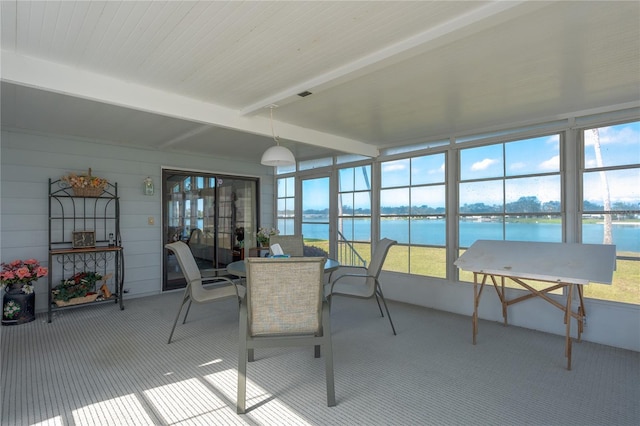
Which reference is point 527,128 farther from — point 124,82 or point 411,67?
point 124,82

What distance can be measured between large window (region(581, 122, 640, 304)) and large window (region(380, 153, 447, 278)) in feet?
5.32

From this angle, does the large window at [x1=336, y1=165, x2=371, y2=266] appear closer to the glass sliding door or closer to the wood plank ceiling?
the wood plank ceiling

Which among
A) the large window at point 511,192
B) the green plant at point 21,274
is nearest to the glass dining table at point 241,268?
the large window at point 511,192

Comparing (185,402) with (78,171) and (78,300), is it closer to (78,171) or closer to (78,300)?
(78,300)

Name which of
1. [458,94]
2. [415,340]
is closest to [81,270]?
[415,340]

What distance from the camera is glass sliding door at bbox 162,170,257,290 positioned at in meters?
5.82

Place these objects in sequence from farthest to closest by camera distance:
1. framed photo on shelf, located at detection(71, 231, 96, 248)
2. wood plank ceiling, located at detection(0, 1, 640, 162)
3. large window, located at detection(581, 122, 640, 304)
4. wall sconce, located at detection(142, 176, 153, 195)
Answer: wall sconce, located at detection(142, 176, 153, 195)
framed photo on shelf, located at detection(71, 231, 96, 248)
large window, located at detection(581, 122, 640, 304)
wood plank ceiling, located at detection(0, 1, 640, 162)

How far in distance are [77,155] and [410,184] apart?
5025 millimetres

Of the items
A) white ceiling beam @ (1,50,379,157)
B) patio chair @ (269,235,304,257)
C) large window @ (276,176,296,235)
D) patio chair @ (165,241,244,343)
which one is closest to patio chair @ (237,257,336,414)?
patio chair @ (165,241,244,343)

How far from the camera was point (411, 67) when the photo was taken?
256cm

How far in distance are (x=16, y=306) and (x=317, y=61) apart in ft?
14.8

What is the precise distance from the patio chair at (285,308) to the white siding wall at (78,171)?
3902 mm

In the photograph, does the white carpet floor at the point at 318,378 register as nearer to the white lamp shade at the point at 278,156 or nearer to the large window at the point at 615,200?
the large window at the point at 615,200

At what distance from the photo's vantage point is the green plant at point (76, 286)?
14.1ft
